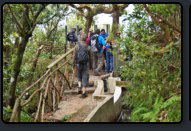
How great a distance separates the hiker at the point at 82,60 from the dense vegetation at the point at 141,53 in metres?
1.01

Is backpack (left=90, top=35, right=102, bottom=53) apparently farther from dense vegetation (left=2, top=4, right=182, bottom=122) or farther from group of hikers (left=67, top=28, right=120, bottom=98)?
dense vegetation (left=2, top=4, right=182, bottom=122)

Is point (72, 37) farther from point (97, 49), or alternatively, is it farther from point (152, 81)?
point (152, 81)

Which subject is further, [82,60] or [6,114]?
[82,60]

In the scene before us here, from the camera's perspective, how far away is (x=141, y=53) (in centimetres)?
378

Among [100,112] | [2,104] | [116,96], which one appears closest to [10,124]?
[2,104]

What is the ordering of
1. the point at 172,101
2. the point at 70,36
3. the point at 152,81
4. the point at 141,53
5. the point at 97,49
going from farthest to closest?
the point at 70,36 < the point at 97,49 < the point at 141,53 < the point at 152,81 < the point at 172,101

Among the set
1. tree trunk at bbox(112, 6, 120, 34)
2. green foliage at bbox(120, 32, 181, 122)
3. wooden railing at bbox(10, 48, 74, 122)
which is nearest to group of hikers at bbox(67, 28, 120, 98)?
tree trunk at bbox(112, 6, 120, 34)

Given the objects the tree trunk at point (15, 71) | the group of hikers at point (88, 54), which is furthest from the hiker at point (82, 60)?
the tree trunk at point (15, 71)

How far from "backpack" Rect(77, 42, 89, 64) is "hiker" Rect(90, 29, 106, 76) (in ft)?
2.21

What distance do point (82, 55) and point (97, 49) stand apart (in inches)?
58.4

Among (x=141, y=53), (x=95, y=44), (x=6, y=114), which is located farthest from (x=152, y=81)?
(x=95, y=44)

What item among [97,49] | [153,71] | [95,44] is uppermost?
[95,44]

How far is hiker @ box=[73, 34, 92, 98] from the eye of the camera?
5.00m

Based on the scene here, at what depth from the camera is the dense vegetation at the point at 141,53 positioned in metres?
3.23
